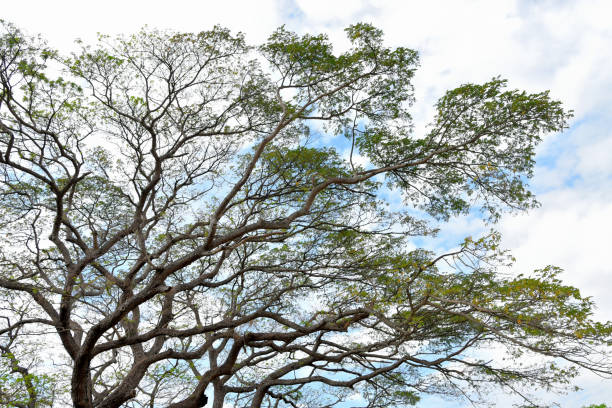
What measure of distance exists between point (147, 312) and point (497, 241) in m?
6.98

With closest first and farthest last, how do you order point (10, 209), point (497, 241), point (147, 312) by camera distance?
point (497, 241), point (10, 209), point (147, 312)

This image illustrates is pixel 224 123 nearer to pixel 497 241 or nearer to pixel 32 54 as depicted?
pixel 32 54

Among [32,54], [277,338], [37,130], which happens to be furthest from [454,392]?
[32,54]

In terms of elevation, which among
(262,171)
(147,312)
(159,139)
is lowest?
(147,312)

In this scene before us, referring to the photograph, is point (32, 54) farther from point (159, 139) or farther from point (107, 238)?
point (107, 238)

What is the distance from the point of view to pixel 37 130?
23.9ft

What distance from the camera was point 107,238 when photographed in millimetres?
8773

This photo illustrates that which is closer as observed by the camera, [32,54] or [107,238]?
[32,54]

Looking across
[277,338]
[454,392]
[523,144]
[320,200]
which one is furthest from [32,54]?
[454,392]

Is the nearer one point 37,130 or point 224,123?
point 37,130

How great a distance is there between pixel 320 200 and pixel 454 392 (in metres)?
4.46

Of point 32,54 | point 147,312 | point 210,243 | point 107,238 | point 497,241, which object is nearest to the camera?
point 497,241

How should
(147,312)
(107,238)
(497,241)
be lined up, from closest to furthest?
(497,241)
(107,238)
(147,312)

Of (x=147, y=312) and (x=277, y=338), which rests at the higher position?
(x=147, y=312)
